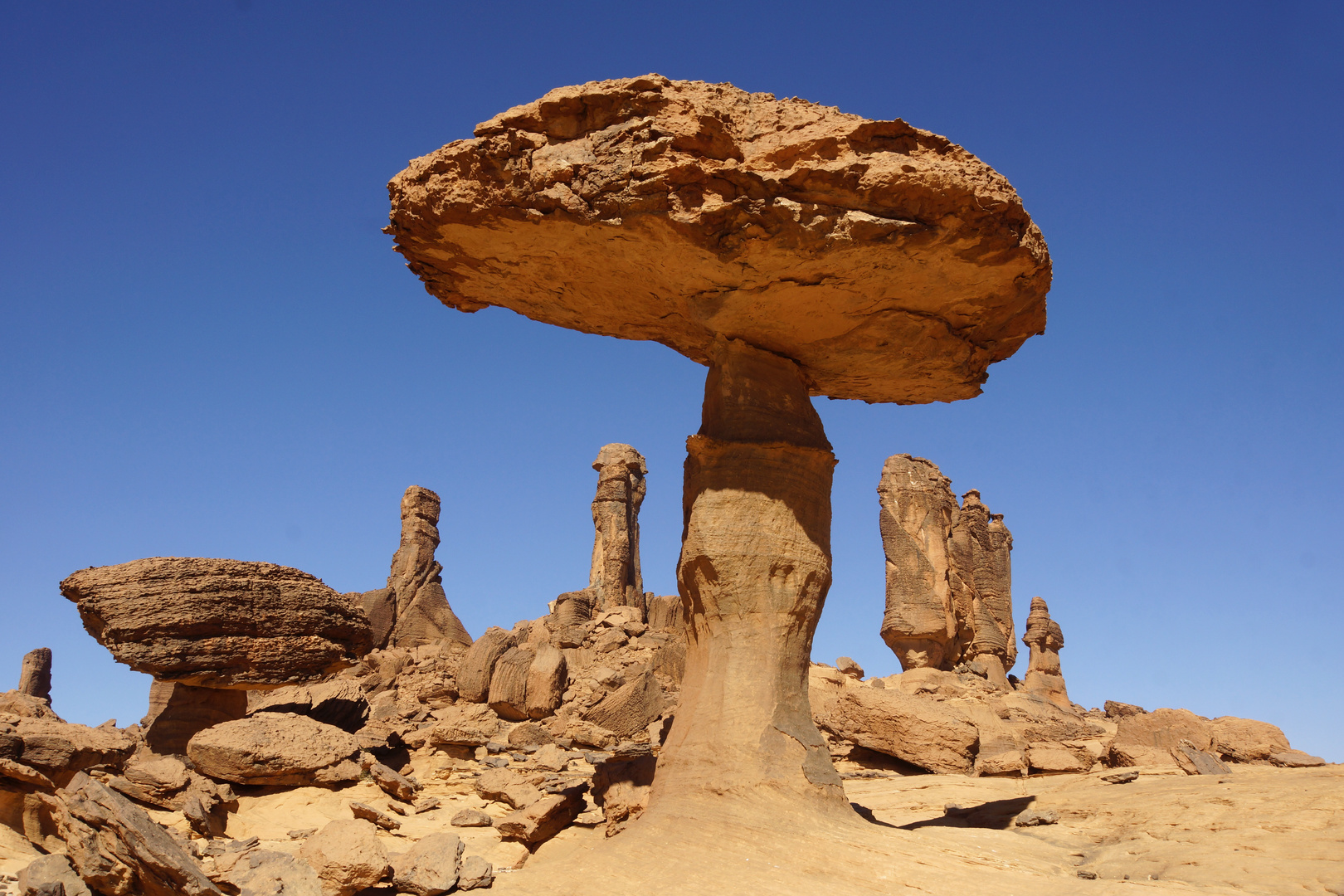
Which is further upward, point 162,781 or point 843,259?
point 843,259

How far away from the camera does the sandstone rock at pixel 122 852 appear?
4.75 m

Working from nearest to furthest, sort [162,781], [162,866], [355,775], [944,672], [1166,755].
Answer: [162,866] → [162,781] → [355,775] → [1166,755] → [944,672]

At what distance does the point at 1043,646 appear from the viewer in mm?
28484

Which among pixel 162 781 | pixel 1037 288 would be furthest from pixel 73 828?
pixel 1037 288

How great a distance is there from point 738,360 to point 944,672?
15.1 meters

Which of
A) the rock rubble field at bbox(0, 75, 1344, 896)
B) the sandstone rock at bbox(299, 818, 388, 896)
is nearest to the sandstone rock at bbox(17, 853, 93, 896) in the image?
the rock rubble field at bbox(0, 75, 1344, 896)

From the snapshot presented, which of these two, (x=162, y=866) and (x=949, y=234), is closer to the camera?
(x=162, y=866)

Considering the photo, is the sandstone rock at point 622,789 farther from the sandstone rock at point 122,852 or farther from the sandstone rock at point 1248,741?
the sandstone rock at point 1248,741

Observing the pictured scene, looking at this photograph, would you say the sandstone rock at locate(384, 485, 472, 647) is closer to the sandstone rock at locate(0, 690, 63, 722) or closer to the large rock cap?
the sandstone rock at locate(0, 690, 63, 722)

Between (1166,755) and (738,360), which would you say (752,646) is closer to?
(738,360)

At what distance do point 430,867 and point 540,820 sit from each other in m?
1.11

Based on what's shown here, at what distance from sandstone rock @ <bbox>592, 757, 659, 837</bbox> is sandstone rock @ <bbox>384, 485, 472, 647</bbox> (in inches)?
749

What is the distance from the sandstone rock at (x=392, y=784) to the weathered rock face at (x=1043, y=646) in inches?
921

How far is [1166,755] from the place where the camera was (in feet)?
31.2
